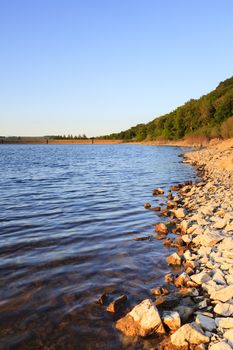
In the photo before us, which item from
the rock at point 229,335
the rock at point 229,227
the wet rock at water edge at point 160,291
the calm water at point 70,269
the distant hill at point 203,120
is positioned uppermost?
the distant hill at point 203,120

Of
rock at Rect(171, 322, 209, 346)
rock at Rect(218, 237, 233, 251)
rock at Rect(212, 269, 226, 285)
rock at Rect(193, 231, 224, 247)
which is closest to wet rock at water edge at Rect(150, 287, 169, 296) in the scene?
rock at Rect(212, 269, 226, 285)

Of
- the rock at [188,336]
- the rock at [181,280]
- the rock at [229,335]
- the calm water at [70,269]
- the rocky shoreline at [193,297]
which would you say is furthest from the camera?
the rock at [181,280]

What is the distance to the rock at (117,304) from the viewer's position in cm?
596

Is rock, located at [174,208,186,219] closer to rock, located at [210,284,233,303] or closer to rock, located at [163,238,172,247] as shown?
rock, located at [163,238,172,247]

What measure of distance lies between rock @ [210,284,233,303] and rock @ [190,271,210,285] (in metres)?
0.59

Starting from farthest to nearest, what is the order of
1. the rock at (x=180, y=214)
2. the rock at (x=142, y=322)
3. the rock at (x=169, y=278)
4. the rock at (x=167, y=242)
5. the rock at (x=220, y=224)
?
the rock at (x=180, y=214) → the rock at (x=220, y=224) → the rock at (x=167, y=242) → the rock at (x=169, y=278) → the rock at (x=142, y=322)

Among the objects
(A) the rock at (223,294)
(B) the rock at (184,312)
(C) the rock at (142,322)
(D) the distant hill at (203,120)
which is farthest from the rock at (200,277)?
(D) the distant hill at (203,120)

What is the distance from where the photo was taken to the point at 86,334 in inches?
211

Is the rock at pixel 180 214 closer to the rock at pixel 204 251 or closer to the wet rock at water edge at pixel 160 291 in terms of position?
the rock at pixel 204 251

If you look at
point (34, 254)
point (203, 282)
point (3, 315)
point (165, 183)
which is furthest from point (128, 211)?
point (165, 183)

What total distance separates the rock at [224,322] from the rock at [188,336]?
0.38 m

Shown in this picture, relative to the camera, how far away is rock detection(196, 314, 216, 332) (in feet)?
16.6

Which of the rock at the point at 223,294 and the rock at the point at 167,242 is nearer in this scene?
the rock at the point at 223,294

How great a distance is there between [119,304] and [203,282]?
1811mm
